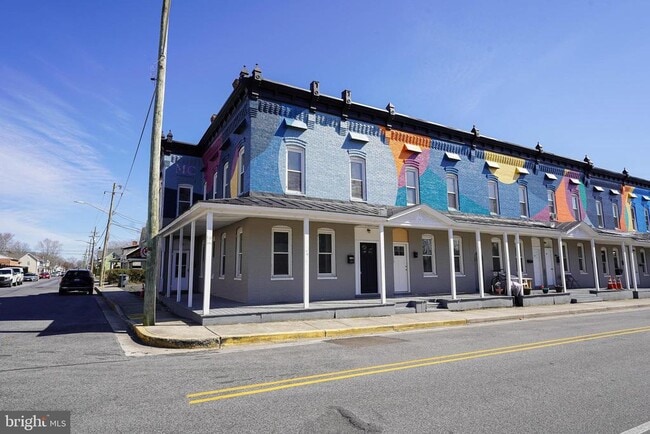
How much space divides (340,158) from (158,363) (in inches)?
448

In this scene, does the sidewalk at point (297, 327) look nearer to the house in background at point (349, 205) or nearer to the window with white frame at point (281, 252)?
the house in background at point (349, 205)

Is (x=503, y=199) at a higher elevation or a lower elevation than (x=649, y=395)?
higher

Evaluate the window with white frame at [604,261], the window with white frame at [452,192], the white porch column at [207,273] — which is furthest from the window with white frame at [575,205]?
the white porch column at [207,273]

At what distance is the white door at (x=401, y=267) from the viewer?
17094 mm

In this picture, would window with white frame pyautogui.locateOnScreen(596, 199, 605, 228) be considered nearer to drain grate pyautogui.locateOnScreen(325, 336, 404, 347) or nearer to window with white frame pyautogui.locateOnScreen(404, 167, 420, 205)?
window with white frame pyautogui.locateOnScreen(404, 167, 420, 205)

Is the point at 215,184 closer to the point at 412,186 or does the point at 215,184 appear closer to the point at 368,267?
the point at 368,267

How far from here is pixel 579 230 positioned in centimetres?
2073

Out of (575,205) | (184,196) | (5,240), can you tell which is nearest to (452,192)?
(575,205)

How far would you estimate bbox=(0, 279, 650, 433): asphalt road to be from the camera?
4152 mm

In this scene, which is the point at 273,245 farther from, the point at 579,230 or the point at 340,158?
the point at 579,230

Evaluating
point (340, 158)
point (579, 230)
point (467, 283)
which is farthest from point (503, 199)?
point (340, 158)

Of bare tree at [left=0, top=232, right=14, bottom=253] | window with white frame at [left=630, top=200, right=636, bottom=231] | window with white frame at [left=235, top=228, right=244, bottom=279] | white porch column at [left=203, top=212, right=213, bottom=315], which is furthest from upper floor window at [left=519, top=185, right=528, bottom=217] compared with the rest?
bare tree at [left=0, top=232, right=14, bottom=253]

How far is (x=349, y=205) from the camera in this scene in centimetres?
1523

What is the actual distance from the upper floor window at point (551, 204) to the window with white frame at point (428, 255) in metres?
10.3
